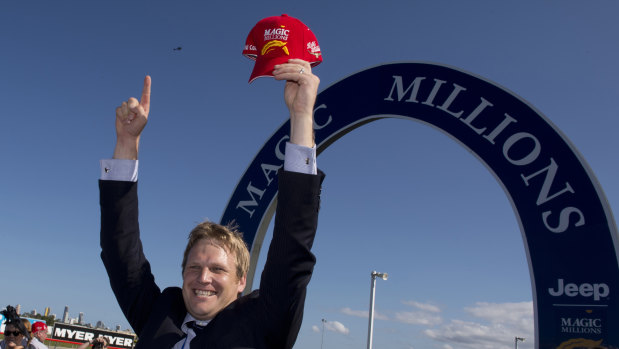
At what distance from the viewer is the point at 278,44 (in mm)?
3088

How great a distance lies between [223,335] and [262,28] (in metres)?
2.15

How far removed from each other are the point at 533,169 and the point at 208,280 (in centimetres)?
370

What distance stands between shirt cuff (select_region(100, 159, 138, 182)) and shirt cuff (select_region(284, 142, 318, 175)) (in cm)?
72

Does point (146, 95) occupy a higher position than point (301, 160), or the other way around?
point (146, 95)

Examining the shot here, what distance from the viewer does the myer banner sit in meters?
29.8

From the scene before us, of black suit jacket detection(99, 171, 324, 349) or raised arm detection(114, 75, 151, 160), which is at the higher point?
raised arm detection(114, 75, 151, 160)

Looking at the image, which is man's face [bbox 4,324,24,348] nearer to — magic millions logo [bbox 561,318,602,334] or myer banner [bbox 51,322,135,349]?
magic millions logo [bbox 561,318,602,334]

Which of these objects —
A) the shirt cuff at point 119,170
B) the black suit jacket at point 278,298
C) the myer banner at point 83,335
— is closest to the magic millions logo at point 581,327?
the black suit jacket at point 278,298

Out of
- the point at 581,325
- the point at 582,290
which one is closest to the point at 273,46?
the point at 582,290

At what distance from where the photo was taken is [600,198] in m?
4.21

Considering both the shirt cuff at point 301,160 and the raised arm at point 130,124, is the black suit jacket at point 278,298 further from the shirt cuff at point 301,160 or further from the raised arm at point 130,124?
the raised arm at point 130,124

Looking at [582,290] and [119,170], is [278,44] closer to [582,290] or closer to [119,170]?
[119,170]

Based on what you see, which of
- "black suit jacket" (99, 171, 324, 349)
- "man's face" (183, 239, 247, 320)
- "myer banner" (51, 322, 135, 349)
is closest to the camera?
"black suit jacket" (99, 171, 324, 349)

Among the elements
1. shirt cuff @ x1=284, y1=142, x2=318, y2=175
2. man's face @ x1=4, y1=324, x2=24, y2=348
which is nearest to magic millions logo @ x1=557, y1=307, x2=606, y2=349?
shirt cuff @ x1=284, y1=142, x2=318, y2=175
